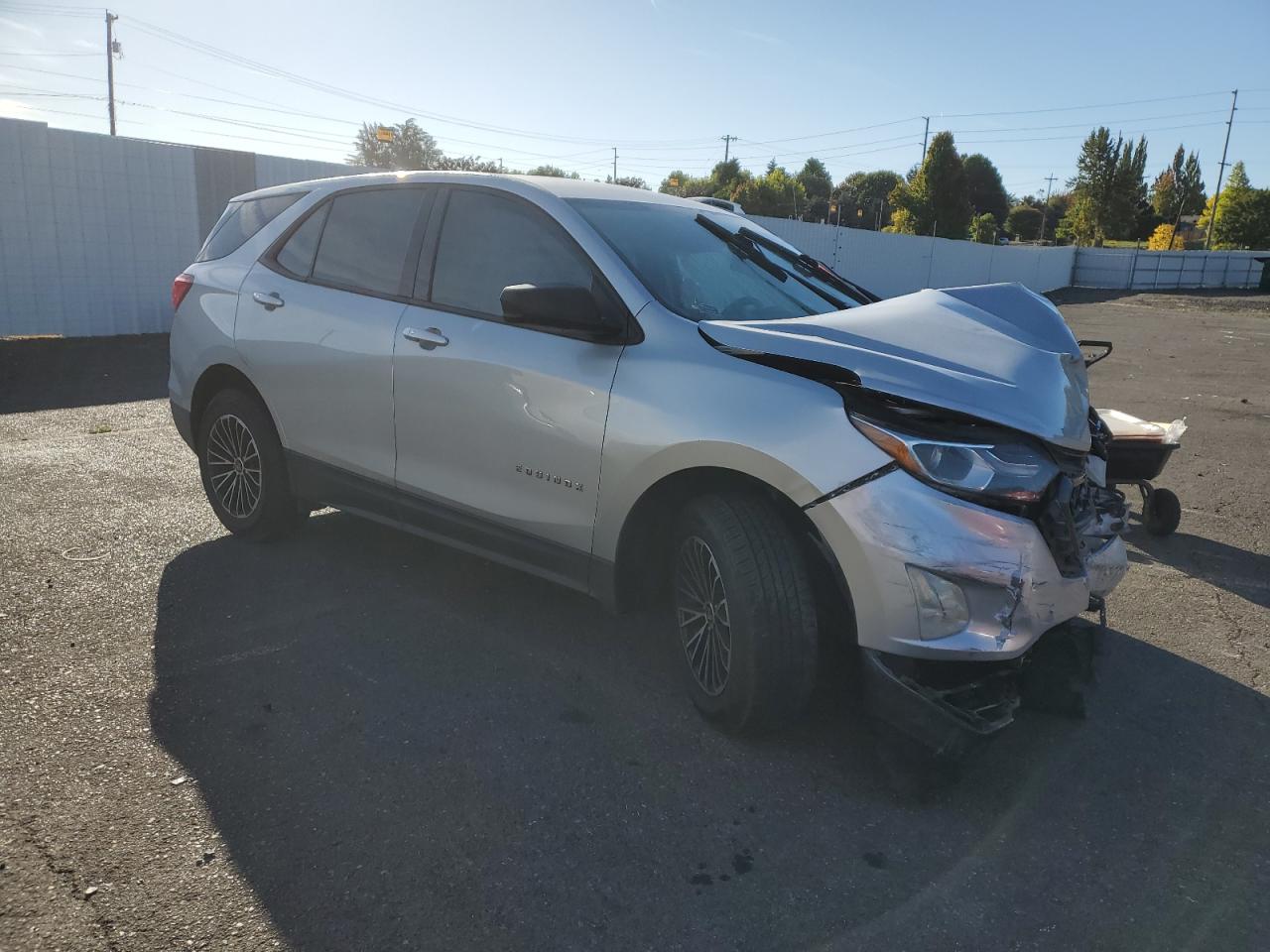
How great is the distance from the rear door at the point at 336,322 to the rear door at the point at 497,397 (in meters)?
0.14

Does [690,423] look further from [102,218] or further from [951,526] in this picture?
[102,218]

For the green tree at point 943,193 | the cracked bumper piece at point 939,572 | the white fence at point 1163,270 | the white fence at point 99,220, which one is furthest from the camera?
the green tree at point 943,193

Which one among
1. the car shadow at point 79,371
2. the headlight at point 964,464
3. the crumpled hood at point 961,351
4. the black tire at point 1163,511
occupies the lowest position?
the car shadow at point 79,371

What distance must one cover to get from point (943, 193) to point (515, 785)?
65346 mm

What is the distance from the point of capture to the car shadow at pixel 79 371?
9.59 metres

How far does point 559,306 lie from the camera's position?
11.0 feet

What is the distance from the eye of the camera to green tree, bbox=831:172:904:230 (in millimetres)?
103125

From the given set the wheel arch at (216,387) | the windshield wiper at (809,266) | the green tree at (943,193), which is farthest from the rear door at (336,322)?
the green tree at (943,193)

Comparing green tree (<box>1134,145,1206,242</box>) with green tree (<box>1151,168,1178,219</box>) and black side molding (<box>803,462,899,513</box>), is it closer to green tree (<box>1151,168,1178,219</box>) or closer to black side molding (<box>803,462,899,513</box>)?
green tree (<box>1151,168,1178,219</box>)

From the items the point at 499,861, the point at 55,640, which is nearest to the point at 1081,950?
the point at 499,861

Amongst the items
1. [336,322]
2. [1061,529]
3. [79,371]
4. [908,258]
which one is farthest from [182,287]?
[908,258]

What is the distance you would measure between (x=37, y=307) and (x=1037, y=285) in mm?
41823

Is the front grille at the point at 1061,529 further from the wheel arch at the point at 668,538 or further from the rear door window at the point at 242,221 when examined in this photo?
the rear door window at the point at 242,221

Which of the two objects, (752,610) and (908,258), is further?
(908,258)
